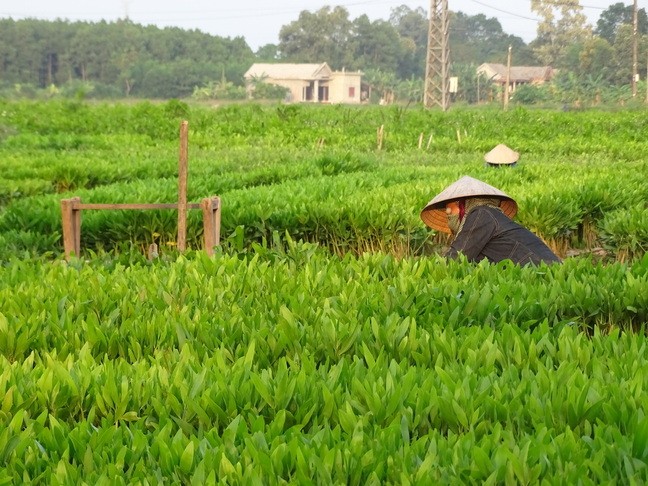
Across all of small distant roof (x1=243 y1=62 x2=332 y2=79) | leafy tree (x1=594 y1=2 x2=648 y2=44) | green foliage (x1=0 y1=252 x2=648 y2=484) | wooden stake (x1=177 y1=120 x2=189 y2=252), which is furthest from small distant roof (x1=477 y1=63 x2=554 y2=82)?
green foliage (x1=0 y1=252 x2=648 y2=484)

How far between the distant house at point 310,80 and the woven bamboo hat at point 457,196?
7118cm

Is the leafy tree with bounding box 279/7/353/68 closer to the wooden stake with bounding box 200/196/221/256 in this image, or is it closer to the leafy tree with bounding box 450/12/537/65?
the leafy tree with bounding box 450/12/537/65

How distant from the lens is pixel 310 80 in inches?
3145

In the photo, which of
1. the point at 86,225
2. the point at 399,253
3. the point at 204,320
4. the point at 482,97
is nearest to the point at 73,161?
the point at 86,225

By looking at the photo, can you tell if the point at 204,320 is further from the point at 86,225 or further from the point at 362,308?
the point at 86,225

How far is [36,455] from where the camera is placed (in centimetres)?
300

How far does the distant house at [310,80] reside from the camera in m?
79.5

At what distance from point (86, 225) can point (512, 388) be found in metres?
7.98

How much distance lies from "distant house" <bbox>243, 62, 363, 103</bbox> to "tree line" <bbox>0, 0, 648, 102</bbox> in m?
2.50

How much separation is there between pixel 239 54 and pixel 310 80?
2010cm

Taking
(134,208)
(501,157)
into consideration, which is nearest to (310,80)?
(501,157)

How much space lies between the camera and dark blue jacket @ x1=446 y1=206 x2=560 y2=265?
686cm

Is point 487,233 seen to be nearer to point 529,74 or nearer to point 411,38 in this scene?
point 529,74

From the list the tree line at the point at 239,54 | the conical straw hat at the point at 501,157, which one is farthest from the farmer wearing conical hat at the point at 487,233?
the tree line at the point at 239,54
